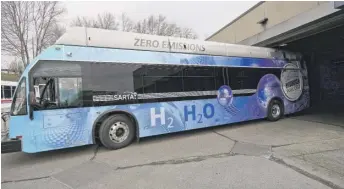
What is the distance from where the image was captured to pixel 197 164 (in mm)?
4770

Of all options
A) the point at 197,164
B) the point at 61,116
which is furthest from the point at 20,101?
the point at 197,164

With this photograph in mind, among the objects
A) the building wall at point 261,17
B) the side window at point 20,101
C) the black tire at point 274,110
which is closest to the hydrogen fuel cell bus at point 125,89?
the side window at point 20,101

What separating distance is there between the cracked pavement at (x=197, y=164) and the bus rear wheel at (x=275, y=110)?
2.12 metres

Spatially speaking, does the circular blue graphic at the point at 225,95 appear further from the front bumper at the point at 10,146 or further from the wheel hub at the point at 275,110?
the front bumper at the point at 10,146

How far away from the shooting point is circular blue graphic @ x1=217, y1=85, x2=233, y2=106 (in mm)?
7824

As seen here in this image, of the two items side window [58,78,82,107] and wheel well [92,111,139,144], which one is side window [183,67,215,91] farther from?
side window [58,78,82,107]

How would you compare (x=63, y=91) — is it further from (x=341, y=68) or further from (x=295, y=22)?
(x=341, y=68)

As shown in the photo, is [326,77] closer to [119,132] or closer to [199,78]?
[199,78]

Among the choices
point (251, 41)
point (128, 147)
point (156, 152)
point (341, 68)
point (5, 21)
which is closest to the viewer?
point (156, 152)

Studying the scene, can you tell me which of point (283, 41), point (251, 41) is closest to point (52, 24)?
point (251, 41)

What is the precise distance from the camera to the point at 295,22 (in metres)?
8.31

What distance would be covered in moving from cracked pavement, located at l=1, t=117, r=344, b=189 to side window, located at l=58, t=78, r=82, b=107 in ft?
4.52

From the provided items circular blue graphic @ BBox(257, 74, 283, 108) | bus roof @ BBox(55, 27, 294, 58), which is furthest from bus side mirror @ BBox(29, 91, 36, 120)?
circular blue graphic @ BBox(257, 74, 283, 108)

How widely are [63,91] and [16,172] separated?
6.55 feet
